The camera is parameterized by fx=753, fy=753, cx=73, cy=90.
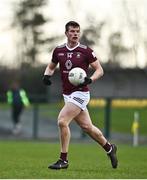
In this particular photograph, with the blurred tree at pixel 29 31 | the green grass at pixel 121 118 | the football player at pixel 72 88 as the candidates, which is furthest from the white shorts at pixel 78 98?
the blurred tree at pixel 29 31

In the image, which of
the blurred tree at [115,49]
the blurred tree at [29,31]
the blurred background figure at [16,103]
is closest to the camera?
the blurred background figure at [16,103]

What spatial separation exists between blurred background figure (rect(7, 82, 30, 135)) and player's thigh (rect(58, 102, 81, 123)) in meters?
20.2

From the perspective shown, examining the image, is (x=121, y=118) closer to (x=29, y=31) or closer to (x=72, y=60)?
(x=72, y=60)

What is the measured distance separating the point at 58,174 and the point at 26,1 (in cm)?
5197

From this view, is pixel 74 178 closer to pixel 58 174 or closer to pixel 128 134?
pixel 58 174

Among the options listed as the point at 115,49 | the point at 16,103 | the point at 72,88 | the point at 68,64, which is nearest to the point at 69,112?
the point at 72,88

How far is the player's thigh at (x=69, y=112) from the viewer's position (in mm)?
12133

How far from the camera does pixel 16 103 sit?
110ft

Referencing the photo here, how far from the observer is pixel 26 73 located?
207 ft

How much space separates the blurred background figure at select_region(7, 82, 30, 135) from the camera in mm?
32572

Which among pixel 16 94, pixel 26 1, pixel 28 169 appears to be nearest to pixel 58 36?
pixel 26 1

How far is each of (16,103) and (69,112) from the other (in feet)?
70.3

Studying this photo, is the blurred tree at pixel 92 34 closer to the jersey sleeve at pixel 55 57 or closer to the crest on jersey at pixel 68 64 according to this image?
the jersey sleeve at pixel 55 57

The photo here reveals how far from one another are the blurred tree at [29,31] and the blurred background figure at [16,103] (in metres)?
26.9
